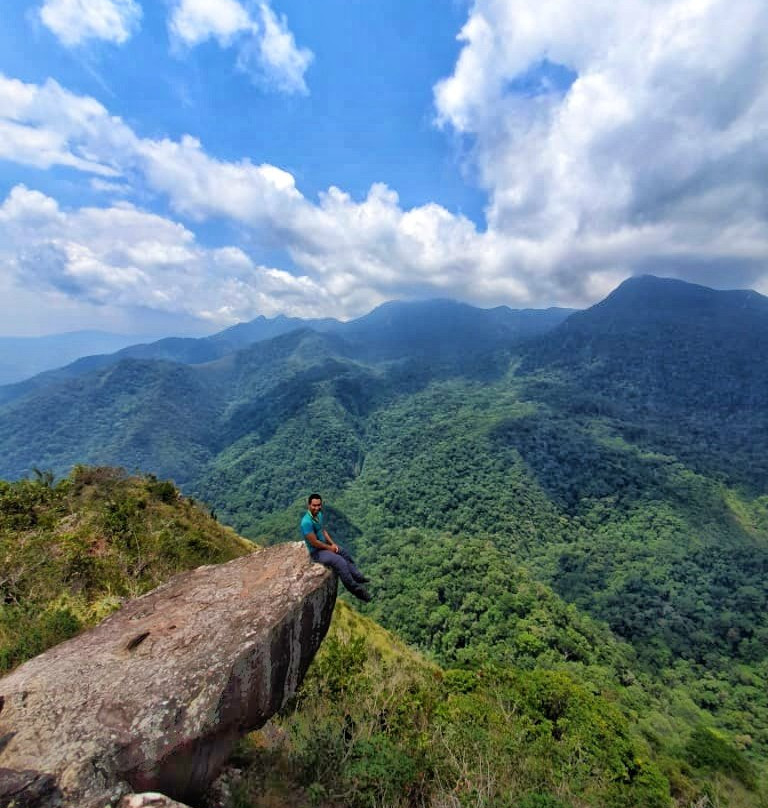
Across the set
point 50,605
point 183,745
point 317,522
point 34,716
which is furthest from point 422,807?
point 50,605

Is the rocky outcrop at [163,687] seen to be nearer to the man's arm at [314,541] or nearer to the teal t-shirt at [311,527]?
the teal t-shirt at [311,527]

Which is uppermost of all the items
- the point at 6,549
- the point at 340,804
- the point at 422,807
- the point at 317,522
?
the point at 317,522

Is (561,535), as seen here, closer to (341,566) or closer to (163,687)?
(341,566)

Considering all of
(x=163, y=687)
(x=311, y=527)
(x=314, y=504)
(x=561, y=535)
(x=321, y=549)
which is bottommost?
(x=561, y=535)

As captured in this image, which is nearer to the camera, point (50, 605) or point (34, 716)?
point (34, 716)

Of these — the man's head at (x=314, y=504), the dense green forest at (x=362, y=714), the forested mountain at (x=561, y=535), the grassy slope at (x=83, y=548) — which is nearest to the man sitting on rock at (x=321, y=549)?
the man's head at (x=314, y=504)

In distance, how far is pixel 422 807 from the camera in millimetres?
8523

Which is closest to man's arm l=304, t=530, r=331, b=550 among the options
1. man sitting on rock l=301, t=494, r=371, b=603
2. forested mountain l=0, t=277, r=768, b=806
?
man sitting on rock l=301, t=494, r=371, b=603

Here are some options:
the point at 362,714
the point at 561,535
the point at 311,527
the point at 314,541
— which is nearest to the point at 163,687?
the point at 314,541

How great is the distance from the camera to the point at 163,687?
22.5ft

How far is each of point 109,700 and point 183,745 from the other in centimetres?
149

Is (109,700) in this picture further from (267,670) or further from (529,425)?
(529,425)

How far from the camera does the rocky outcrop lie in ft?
18.9

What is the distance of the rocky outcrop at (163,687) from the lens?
5754mm
